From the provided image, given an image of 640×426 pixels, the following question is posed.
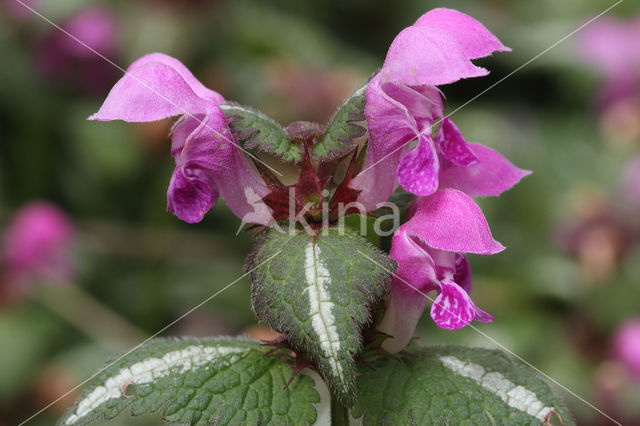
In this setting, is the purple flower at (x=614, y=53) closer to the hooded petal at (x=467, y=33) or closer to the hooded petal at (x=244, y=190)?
the hooded petal at (x=467, y=33)

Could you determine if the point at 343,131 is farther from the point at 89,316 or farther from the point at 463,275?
the point at 89,316

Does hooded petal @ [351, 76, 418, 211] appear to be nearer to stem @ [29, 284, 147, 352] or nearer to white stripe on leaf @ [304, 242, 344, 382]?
white stripe on leaf @ [304, 242, 344, 382]

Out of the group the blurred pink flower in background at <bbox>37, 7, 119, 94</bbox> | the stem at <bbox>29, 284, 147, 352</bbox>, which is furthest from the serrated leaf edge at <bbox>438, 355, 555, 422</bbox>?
the blurred pink flower in background at <bbox>37, 7, 119, 94</bbox>

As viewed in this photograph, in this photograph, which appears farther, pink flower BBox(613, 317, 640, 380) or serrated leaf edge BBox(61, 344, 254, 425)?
pink flower BBox(613, 317, 640, 380)

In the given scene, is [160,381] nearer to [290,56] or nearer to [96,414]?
[96,414]

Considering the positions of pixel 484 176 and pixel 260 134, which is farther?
pixel 484 176

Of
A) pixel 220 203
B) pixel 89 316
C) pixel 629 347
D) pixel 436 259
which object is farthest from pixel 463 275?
pixel 89 316
